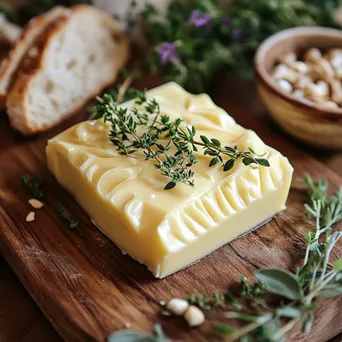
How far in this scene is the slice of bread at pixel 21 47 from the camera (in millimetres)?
2657

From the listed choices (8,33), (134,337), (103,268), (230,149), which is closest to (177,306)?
(134,337)

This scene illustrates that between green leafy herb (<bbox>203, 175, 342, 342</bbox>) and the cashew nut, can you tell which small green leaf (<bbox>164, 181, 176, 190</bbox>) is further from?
the cashew nut

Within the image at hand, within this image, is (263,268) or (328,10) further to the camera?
(328,10)

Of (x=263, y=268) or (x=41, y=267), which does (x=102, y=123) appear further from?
(x=263, y=268)

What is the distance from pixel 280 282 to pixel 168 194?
0.47 meters

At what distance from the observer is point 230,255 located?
6.66ft

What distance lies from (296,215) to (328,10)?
4.89 feet

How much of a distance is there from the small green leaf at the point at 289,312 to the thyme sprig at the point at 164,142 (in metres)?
0.52

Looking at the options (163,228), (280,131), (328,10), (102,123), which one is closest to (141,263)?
(163,228)

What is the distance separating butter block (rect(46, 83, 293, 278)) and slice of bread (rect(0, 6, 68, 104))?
1.92 ft

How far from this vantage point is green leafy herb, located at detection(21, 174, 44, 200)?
2250 millimetres

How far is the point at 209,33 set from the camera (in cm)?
300

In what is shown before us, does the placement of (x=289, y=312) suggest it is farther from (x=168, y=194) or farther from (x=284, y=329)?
(x=168, y=194)

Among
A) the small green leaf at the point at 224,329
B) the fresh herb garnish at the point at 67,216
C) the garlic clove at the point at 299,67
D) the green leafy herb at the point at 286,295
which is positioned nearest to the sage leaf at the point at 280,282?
the green leafy herb at the point at 286,295
